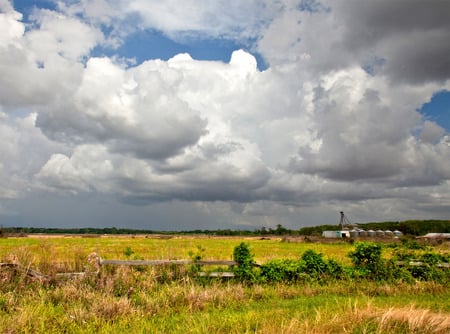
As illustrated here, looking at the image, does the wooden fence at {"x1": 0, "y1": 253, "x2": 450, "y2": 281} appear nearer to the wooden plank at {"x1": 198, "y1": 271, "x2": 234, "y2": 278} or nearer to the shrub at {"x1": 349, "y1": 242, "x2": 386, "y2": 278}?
the wooden plank at {"x1": 198, "y1": 271, "x2": 234, "y2": 278}

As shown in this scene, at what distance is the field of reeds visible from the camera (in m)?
6.22

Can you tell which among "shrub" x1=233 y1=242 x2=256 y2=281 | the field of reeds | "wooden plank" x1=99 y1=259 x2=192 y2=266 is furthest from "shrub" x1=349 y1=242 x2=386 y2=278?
"wooden plank" x1=99 y1=259 x2=192 y2=266

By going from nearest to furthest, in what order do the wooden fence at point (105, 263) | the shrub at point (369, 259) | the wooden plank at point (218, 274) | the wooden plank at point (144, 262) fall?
the wooden fence at point (105, 263) < the wooden plank at point (218, 274) < the wooden plank at point (144, 262) < the shrub at point (369, 259)

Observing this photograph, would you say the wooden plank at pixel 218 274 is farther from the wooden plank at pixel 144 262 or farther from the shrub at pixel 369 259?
the shrub at pixel 369 259

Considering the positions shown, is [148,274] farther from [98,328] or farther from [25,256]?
[98,328]

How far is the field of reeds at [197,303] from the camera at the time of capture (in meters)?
6.22

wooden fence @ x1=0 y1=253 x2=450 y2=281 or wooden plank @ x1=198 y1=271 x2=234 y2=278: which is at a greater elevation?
wooden fence @ x1=0 y1=253 x2=450 y2=281

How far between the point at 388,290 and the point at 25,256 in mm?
12624

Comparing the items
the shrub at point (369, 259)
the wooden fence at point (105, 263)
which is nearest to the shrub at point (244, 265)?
the wooden fence at point (105, 263)

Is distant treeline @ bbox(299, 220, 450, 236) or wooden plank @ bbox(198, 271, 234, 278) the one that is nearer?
wooden plank @ bbox(198, 271, 234, 278)

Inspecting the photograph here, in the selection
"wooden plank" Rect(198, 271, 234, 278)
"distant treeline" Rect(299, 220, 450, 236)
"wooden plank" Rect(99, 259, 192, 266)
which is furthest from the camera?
"distant treeline" Rect(299, 220, 450, 236)

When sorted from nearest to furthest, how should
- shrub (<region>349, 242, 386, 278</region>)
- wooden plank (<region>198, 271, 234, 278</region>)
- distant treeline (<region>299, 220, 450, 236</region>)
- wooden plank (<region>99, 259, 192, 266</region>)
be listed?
wooden plank (<region>198, 271, 234, 278</region>)
wooden plank (<region>99, 259, 192, 266</region>)
shrub (<region>349, 242, 386, 278</region>)
distant treeline (<region>299, 220, 450, 236</region>)

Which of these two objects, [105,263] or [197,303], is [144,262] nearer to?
[105,263]

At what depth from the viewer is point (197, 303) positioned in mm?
Result: 10164
